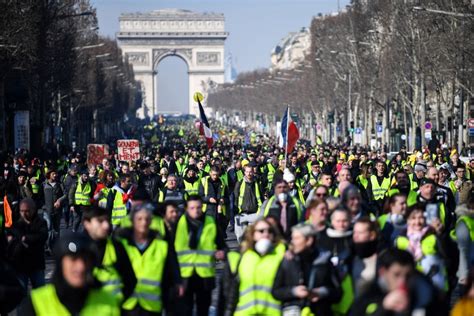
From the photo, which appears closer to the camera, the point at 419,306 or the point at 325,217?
the point at 419,306

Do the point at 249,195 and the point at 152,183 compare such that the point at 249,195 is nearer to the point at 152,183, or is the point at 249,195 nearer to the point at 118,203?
the point at 152,183

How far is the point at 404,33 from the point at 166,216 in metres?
49.3

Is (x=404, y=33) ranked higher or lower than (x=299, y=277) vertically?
higher

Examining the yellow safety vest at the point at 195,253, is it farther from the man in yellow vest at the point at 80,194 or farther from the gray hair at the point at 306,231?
the man in yellow vest at the point at 80,194

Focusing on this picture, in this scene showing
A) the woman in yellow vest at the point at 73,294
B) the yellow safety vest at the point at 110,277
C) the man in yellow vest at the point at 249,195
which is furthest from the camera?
the man in yellow vest at the point at 249,195

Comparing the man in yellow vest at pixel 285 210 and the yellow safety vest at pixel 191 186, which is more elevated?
the man in yellow vest at pixel 285 210

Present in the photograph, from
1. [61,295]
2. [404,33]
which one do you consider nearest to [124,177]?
[61,295]

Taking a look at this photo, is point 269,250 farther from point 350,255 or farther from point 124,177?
point 124,177

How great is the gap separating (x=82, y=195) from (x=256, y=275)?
1373cm

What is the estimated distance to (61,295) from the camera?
348 inches

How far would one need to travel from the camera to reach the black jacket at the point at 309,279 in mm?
10523

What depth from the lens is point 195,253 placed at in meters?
13.0

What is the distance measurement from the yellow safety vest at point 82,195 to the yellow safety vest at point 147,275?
13044mm

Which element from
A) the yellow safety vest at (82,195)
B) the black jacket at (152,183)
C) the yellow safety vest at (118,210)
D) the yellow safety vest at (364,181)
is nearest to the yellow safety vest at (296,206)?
the yellow safety vest at (118,210)
